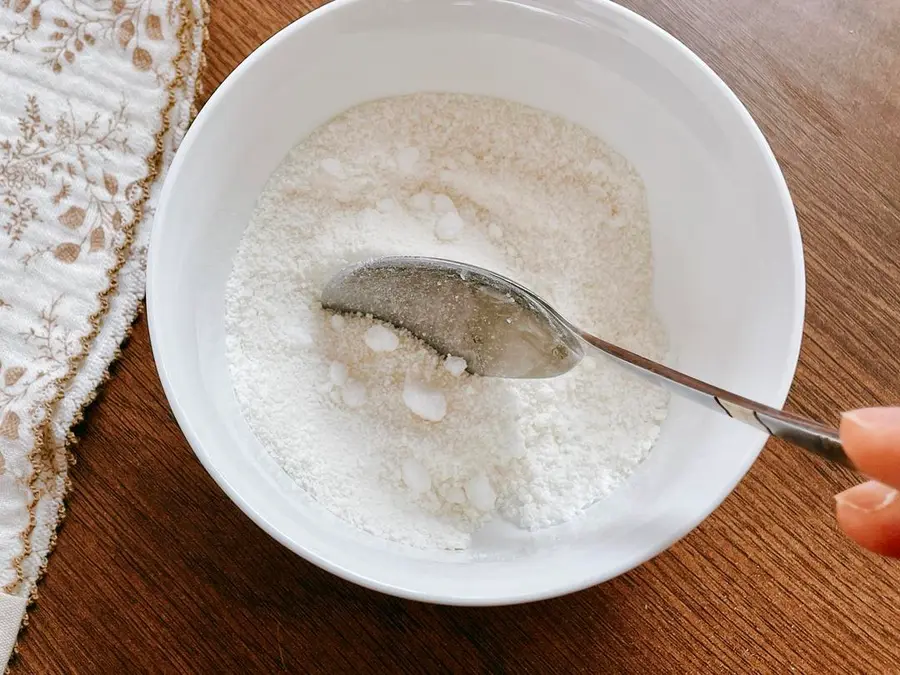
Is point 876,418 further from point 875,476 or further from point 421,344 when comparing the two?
point 421,344

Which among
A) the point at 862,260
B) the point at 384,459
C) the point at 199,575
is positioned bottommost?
the point at 199,575

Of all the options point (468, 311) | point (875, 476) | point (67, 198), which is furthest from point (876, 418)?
point (67, 198)

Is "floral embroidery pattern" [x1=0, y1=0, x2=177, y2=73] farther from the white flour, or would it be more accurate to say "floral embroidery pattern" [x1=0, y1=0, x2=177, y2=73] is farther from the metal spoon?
the metal spoon

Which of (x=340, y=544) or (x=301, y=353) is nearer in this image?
(x=340, y=544)

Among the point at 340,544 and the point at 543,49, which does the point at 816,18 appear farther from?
the point at 340,544

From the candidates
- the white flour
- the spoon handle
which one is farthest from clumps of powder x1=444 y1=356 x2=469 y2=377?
the spoon handle

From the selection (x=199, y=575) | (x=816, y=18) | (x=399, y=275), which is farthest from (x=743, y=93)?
(x=199, y=575)
